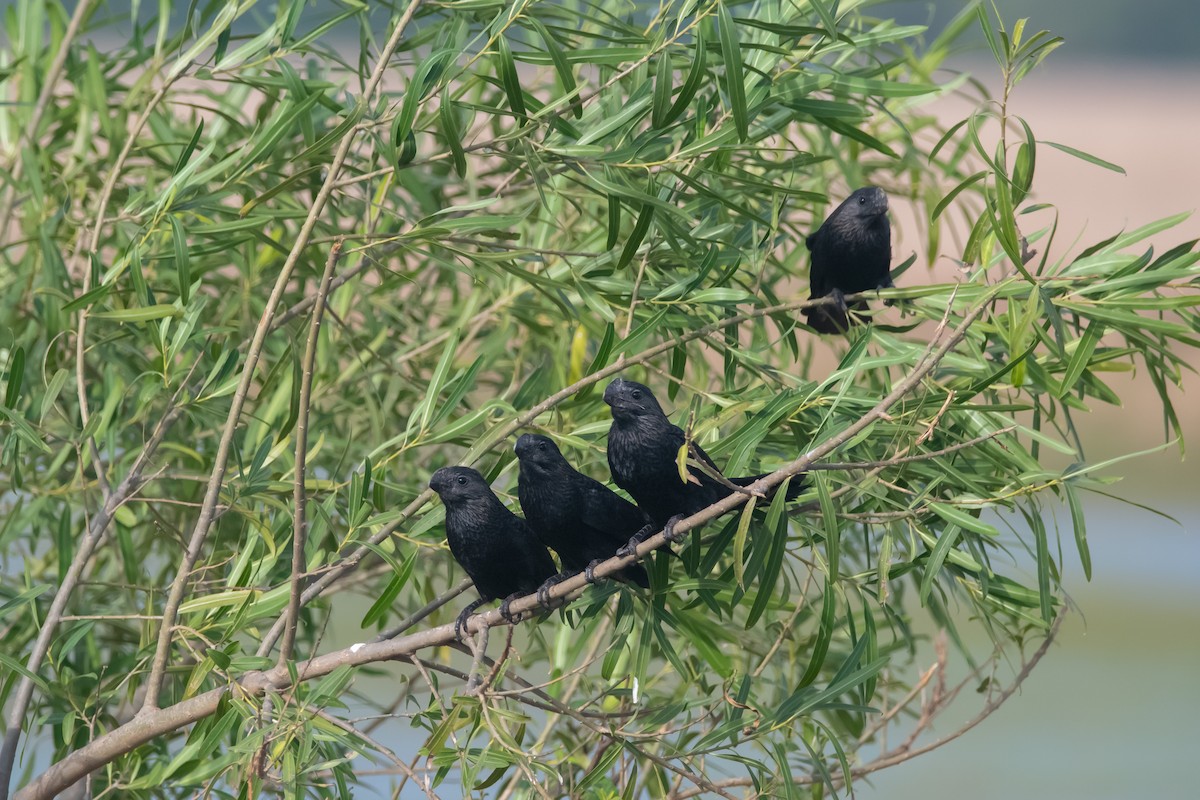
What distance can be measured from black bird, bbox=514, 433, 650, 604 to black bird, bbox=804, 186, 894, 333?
60 centimetres

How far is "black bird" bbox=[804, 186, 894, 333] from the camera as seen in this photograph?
6.70 ft

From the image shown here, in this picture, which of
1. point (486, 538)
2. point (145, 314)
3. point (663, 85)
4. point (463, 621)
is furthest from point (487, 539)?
point (663, 85)

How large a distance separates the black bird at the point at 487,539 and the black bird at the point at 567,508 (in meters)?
0.07

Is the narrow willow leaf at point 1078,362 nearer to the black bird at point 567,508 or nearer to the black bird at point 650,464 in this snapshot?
the black bird at point 650,464

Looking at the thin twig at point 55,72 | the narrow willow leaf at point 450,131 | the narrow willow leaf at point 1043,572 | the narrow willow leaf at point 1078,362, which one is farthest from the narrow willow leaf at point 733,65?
the thin twig at point 55,72

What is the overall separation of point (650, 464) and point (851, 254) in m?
0.76

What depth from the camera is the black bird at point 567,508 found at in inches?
61.9

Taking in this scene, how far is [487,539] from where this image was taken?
164 cm

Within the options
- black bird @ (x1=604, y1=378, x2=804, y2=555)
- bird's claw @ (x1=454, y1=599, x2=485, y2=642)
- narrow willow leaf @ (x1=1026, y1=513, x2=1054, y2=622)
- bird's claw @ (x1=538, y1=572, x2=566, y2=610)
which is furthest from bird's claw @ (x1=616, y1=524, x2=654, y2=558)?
narrow willow leaf @ (x1=1026, y1=513, x2=1054, y2=622)

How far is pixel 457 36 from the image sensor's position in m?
1.64

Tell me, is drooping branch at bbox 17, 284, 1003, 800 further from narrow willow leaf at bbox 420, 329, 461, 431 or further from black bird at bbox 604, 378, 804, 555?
narrow willow leaf at bbox 420, 329, 461, 431

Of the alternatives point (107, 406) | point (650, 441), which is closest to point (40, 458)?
point (107, 406)

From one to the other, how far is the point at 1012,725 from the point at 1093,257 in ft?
18.9

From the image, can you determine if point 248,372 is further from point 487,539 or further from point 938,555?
point 938,555
